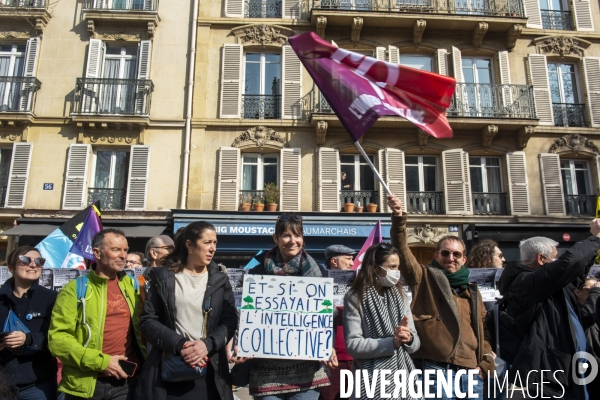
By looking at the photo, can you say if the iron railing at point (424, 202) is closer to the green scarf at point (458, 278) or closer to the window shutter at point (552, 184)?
the window shutter at point (552, 184)

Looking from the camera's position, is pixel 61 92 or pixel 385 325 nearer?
pixel 385 325

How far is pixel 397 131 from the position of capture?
13.9 m

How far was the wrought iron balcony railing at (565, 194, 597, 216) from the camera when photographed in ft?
45.3

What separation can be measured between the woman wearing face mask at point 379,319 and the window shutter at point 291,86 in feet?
36.4

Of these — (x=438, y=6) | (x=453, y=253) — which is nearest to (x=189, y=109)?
(x=438, y=6)

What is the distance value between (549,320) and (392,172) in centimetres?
1037

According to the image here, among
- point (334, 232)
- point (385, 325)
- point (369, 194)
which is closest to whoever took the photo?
point (385, 325)

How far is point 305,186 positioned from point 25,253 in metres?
10.3

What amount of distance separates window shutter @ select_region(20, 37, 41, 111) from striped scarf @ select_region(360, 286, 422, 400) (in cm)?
1375

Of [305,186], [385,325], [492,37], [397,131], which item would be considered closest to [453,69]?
[492,37]

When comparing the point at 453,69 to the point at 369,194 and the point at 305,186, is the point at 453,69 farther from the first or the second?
the point at 305,186

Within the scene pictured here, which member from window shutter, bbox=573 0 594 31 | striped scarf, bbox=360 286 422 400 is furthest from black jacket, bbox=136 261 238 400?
window shutter, bbox=573 0 594 31

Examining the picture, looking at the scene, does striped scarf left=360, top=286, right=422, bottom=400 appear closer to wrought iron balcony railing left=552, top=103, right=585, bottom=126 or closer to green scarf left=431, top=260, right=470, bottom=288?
green scarf left=431, top=260, right=470, bottom=288

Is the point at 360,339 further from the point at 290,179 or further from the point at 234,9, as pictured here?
the point at 234,9
